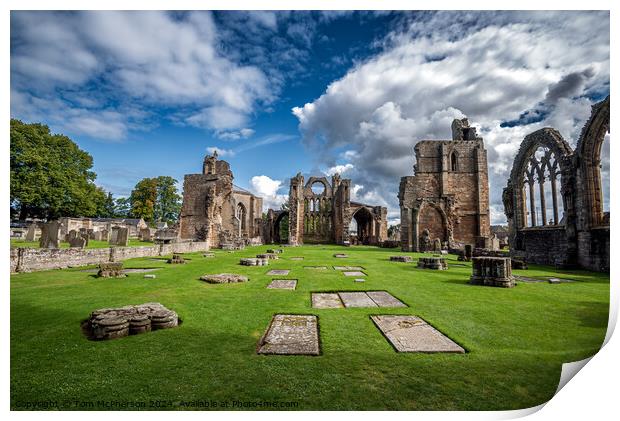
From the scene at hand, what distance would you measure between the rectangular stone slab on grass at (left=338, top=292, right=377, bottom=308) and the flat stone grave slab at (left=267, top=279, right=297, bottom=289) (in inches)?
47.2

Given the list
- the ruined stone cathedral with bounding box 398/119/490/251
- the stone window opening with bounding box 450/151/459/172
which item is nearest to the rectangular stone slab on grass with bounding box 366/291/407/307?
the ruined stone cathedral with bounding box 398/119/490/251

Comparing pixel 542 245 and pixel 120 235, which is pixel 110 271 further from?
pixel 542 245

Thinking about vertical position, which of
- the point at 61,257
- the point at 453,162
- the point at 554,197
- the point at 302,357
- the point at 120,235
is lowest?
the point at 302,357

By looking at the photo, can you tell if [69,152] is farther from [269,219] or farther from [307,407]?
[307,407]

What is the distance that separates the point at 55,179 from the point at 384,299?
27.0m

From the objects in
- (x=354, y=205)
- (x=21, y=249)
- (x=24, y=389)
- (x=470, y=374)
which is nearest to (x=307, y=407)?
(x=470, y=374)

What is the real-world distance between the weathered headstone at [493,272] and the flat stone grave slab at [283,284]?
4043 millimetres

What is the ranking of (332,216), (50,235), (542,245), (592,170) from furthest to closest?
(332,216) → (542,245) → (592,170) → (50,235)

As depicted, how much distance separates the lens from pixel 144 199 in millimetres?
42000

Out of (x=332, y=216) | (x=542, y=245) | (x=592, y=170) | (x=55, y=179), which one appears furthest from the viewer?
(x=332, y=216)

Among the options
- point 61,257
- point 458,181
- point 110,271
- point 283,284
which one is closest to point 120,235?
point 61,257

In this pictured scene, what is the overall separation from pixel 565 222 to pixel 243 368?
12547 millimetres

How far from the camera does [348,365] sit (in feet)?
8.14
